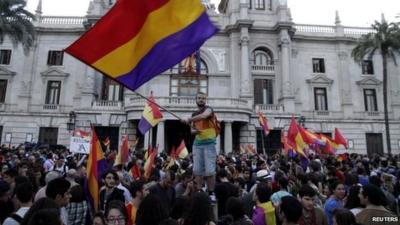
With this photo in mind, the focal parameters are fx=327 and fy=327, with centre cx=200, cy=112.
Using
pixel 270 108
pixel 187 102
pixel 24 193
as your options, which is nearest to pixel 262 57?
pixel 270 108

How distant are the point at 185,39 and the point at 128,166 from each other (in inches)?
248

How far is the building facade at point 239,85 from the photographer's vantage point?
27.9m

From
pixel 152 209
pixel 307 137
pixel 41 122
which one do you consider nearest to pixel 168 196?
pixel 152 209

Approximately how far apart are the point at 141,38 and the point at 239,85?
81.3 ft

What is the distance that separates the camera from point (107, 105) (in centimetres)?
2780

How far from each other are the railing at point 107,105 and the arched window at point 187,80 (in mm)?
4754

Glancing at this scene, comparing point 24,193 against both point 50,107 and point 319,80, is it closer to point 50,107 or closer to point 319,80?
point 50,107

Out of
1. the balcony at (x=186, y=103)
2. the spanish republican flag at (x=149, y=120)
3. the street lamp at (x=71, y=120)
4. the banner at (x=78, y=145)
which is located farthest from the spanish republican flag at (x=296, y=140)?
the street lamp at (x=71, y=120)

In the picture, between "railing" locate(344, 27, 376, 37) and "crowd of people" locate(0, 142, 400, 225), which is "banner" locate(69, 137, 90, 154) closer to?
"crowd of people" locate(0, 142, 400, 225)

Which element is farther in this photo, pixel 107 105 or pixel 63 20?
pixel 63 20

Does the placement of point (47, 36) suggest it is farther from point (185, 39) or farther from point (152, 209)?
point (152, 209)

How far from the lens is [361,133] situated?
30.3m

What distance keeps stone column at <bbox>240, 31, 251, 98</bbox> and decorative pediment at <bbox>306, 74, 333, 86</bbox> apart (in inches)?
253

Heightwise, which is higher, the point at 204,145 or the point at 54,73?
the point at 54,73
